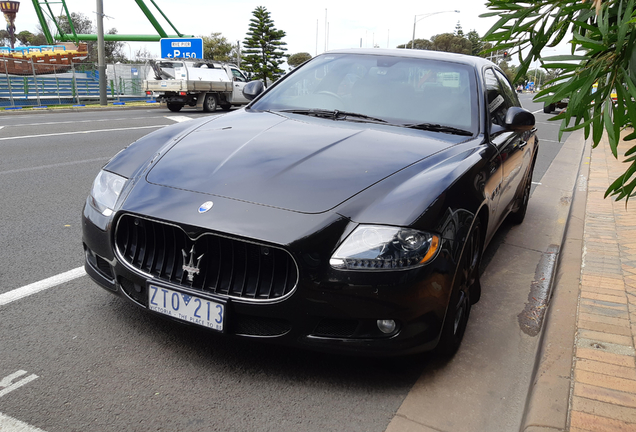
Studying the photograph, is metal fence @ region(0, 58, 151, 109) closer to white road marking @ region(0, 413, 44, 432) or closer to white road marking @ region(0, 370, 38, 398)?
white road marking @ region(0, 370, 38, 398)

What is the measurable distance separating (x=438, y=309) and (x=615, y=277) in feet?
6.95

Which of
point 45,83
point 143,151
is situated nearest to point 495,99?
point 143,151

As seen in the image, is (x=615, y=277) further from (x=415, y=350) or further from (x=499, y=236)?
(x=415, y=350)

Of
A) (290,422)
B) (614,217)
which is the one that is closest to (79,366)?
(290,422)

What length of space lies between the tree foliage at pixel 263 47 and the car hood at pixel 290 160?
47.6 m

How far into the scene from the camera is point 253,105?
160 inches

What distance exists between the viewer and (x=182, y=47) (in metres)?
38.8

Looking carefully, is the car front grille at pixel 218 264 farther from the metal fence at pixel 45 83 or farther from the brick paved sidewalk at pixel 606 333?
the metal fence at pixel 45 83

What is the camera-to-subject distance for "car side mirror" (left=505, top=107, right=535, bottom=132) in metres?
3.67

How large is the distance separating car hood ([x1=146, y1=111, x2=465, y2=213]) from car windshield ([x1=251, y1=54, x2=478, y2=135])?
21 centimetres

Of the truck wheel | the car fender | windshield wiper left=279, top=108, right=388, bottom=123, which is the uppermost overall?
windshield wiper left=279, top=108, right=388, bottom=123

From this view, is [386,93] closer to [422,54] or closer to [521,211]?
[422,54]

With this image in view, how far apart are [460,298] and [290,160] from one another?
1.09 m

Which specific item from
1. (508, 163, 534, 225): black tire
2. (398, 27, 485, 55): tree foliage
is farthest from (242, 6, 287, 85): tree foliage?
(398, 27, 485, 55): tree foliage
